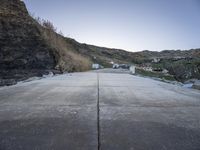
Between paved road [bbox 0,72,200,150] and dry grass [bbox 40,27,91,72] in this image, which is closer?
paved road [bbox 0,72,200,150]

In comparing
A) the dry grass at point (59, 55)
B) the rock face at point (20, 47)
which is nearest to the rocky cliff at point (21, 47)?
the rock face at point (20, 47)

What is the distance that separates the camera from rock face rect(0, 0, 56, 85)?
28.2 ft

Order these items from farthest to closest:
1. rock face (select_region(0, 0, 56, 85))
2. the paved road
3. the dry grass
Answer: the dry grass, rock face (select_region(0, 0, 56, 85)), the paved road

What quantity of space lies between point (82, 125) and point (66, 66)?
10.9 m

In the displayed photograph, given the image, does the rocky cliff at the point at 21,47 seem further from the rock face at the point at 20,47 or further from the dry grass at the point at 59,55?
the dry grass at the point at 59,55

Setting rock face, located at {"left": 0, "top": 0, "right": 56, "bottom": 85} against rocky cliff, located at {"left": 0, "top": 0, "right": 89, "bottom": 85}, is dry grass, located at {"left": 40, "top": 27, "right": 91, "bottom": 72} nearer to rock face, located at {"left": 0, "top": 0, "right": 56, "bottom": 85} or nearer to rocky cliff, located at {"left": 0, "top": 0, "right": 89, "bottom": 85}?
rocky cliff, located at {"left": 0, "top": 0, "right": 89, "bottom": 85}

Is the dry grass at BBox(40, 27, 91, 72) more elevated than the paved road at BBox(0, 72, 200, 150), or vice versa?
the dry grass at BBox(40, 27, 91, 72)

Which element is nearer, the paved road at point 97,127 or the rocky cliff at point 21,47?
the paved road at point 97,127

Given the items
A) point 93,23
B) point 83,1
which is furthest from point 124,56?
point 83,1

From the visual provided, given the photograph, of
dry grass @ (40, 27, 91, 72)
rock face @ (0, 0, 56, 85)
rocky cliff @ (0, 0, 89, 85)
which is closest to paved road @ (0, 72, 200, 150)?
rocky cliff @ (0, 0, 89, 85)

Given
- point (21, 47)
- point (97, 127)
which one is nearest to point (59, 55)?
point (21, 47)

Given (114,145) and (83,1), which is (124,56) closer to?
(83,1)

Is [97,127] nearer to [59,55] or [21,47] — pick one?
[21,47]

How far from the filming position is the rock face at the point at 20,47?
859cm
